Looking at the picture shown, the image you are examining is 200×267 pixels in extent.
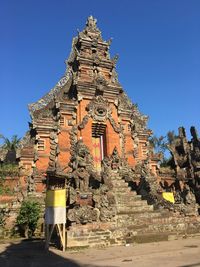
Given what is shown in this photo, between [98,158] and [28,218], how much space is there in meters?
7.51

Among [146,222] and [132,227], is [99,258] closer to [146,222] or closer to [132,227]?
[132,227]

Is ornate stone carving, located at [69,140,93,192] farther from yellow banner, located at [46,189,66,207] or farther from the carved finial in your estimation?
the carved finial

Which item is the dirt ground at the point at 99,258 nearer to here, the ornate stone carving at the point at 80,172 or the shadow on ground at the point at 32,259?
the shadow on ground at the point at 32,259

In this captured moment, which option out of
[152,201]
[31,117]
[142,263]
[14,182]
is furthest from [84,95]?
[142,263]

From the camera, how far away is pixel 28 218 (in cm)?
1388

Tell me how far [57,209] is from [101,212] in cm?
228

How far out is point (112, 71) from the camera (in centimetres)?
2388

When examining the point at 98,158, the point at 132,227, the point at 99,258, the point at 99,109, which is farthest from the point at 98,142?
the point at 99,258

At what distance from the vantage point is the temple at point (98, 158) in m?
11.4

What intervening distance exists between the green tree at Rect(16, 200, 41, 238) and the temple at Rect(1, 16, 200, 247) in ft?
7.05

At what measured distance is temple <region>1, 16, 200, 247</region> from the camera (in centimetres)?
1142

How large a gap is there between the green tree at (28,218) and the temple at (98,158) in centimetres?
215

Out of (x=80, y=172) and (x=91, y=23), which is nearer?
(x=80, y=172)

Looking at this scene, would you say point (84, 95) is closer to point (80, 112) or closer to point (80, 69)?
point (80, 112)
